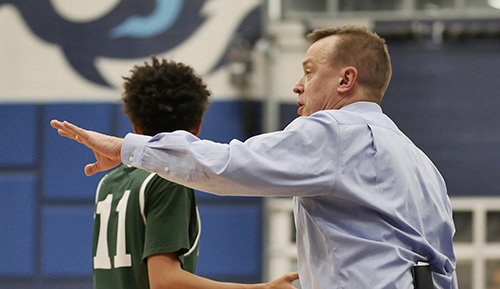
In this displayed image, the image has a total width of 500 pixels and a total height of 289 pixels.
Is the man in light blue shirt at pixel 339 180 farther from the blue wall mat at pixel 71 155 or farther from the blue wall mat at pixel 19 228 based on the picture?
the blue wall mat at pixel 19 228

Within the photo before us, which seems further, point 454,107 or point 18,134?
point 18,134

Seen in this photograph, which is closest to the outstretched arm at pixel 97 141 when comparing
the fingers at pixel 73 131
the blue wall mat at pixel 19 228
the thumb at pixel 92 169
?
the fingers at pixel 73 131

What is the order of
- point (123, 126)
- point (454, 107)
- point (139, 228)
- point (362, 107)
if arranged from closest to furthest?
point (362, 107), point (139, 228), point (454, 107), point (123, 126)

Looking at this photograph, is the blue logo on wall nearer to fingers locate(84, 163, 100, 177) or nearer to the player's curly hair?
the player's curly hair

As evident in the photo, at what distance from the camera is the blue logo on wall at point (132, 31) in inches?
182

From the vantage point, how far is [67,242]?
14.9ft

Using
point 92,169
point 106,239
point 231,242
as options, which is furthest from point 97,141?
point 231,242

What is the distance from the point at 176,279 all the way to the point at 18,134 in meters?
3.34

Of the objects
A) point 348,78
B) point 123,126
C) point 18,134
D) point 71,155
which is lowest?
point 71,155

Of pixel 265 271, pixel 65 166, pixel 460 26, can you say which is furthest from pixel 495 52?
pixel 65 166

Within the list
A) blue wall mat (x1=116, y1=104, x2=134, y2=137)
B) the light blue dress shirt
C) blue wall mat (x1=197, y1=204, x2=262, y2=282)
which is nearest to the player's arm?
the light blue dress shirt

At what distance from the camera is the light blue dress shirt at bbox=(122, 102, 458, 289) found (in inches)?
54.0

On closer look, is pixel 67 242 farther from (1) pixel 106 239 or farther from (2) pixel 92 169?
(2) pixel 92 169

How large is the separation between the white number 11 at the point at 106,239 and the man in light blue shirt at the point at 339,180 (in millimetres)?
223
